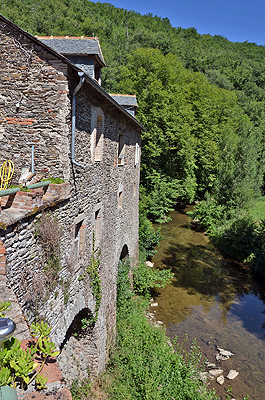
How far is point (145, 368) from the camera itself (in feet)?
27.1

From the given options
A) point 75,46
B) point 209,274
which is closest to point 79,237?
point 75,46

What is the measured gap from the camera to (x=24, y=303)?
4.00m

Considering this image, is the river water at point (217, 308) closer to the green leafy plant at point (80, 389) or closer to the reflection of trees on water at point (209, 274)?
the reflection of trees on water at point (209, 274)

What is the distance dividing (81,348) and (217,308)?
25.8ft

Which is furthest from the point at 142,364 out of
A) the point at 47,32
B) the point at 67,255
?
the point at 47,32

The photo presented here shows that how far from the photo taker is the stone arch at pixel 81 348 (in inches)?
302

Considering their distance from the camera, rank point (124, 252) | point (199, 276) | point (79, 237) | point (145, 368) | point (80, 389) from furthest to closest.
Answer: point (199, 276), point (124, 252), point (145, 368), point (80, 389), point (79, 237)

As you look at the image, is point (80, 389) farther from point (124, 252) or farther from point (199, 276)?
point (199, 276)

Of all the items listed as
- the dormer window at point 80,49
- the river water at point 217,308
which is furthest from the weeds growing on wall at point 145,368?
the dormer window at point 80,49

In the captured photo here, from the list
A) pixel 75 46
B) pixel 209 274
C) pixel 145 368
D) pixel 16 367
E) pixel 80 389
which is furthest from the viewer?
pixel 209 274

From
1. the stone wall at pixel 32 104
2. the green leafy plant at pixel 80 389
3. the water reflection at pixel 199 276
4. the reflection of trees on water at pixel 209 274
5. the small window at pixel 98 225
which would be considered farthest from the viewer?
the reflection of trees on water at pixel 209 274

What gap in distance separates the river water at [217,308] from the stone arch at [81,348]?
382 cm

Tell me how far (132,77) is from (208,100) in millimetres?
7370

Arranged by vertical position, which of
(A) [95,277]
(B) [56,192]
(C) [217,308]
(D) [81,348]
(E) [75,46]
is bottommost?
(C) [217,308]
